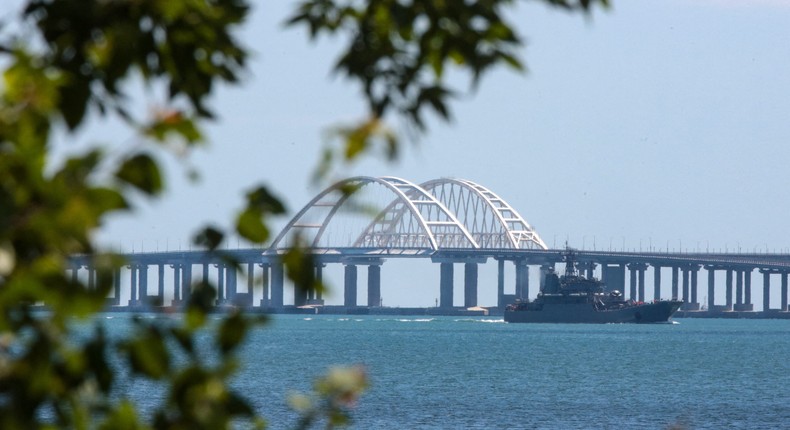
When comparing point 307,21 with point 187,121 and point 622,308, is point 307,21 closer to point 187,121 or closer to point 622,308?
point 187,121

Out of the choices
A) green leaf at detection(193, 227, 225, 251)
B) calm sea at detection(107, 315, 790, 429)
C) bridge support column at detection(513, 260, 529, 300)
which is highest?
green leaf at detection(193, 227, 225, 251)

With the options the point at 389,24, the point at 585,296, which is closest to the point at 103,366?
the point at 389,24

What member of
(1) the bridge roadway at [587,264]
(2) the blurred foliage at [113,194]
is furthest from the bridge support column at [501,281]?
(2) the blurred foliage at [113,194]

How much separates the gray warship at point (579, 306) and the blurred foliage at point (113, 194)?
152822mm

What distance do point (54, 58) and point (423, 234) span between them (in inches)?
7443

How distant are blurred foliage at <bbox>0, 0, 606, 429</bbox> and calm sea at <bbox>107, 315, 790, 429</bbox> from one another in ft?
0.88

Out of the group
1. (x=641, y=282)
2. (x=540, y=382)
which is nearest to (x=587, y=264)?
(x=641, y=282)

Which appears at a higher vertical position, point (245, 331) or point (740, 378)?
point (245, 331)

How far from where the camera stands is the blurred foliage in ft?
9.41

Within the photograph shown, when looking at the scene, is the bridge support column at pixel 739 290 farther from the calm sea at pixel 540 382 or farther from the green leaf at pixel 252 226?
the green leaf at pixel 252 226

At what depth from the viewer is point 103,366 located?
316 centimetres

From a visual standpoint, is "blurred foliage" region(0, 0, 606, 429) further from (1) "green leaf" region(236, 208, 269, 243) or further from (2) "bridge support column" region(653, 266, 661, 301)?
(2) "bridge support column" region(653, 266, 661, 301)

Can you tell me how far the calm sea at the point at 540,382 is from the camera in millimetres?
46188

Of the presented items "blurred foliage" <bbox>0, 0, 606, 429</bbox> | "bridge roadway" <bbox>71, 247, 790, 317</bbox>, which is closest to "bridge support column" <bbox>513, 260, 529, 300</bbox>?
"bridge roadway" <bbox>71, 247, 790, 317</bbox>
